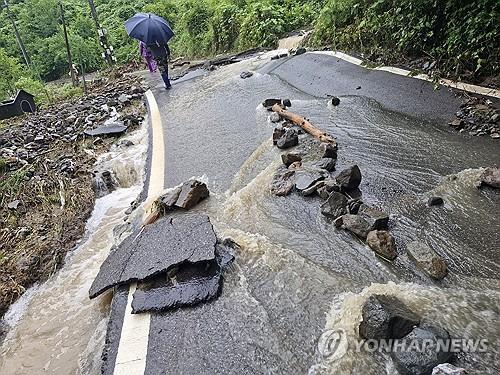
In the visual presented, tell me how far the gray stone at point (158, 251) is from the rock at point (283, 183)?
1109 mm

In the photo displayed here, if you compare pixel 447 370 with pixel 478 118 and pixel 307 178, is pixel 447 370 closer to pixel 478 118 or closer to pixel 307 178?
pixel 307 178

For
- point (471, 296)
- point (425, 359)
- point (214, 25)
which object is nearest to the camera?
point (425, 359)

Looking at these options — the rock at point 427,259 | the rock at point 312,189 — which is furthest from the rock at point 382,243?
the rock at point 312,189

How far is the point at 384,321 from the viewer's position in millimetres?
2658

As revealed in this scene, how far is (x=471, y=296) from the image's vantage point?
3080 mm

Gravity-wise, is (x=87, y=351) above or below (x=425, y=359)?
below

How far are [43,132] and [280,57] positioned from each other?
8.23 metres

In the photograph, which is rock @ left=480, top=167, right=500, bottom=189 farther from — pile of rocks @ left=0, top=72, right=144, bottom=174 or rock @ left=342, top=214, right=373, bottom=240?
pile of rocks @ left=0, top=72, right=144, bottom=174

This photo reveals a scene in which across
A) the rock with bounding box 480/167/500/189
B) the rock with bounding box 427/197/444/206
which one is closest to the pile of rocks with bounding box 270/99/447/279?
the rock with bounding box 427/197/444/206

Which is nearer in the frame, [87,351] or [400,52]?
[87,351]

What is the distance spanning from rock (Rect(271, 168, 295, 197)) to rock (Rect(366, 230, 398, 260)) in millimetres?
1462

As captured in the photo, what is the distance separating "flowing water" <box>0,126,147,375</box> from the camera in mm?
3508

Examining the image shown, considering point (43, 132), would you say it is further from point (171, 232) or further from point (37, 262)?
point (171, 232)

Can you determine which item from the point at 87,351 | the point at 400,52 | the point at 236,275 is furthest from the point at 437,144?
the point at 87,351
